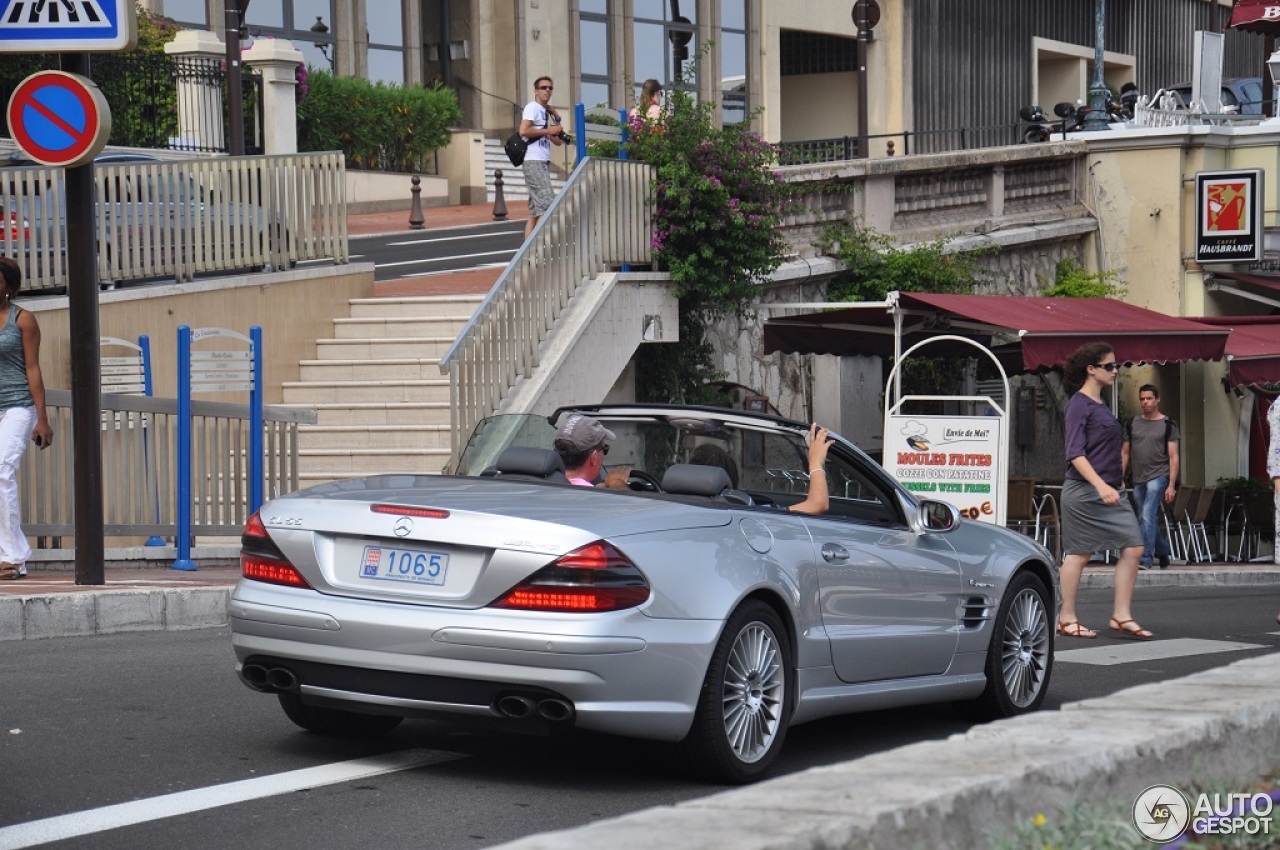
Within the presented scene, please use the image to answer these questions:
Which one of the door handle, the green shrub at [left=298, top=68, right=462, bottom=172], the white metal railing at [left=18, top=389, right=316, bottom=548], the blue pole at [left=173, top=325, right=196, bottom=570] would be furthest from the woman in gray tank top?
the green shrub at [left=298, top=68, right=462, bottom=172]

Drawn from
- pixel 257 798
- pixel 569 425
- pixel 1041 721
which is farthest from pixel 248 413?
pixel 1041 721

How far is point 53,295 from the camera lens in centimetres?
1495

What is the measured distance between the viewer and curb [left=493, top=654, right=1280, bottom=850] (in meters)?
3.30

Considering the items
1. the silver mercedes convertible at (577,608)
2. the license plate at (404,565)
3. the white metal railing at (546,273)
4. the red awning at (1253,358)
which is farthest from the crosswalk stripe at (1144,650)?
the red awning at (1253,358)

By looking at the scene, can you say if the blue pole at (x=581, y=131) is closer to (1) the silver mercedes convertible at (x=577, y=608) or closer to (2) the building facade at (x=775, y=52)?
(1) the silver mercedes convertible at (x=577, y=608)

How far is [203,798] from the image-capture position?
20.1ft

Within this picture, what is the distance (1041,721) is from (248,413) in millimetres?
9718

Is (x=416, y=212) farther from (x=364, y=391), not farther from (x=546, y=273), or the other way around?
(x=546, y=273)

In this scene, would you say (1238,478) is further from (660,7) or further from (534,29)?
(660,7)

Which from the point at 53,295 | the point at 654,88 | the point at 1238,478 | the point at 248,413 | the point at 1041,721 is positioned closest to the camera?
the point at 1041,721

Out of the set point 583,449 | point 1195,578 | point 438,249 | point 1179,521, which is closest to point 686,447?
point 583,449

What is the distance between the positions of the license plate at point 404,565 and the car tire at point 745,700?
954 millimetres

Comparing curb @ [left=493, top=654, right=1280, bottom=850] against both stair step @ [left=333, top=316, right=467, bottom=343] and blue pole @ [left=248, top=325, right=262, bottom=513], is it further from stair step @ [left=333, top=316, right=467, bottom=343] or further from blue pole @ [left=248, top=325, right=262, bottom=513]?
stair step @ [left=333, top=316, right=467, bottom=343]

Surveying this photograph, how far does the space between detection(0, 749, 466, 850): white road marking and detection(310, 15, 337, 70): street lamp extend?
34.8 m
